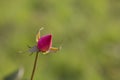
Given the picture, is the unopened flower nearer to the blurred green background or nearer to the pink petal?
the pink petal

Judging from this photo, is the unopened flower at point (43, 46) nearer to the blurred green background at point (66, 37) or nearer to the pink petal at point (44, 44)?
the pink petal at point (44, 44)

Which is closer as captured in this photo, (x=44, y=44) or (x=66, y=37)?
(x=44, y=44)

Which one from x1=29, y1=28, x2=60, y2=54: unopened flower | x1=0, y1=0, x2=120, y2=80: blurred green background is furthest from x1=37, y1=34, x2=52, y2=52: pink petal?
x1=0, y1=0, x2=120, y2=80: blurred green background

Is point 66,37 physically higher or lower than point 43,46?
lower

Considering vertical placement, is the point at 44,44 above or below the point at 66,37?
above

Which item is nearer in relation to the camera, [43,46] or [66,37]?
[43,46]

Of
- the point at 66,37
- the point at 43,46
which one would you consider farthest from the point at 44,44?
the point at 66,37

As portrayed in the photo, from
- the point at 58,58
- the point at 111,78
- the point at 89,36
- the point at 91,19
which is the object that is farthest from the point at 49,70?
the point at 91,19

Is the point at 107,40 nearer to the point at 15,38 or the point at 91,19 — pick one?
the point at 91,19

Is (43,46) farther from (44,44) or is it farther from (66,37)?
(66,37)
